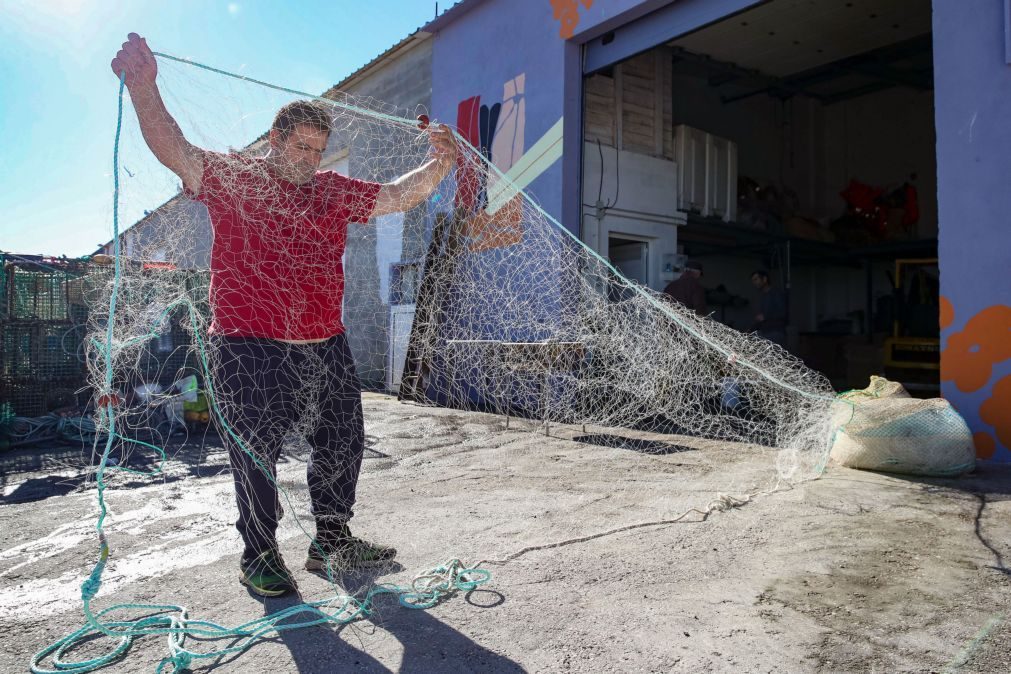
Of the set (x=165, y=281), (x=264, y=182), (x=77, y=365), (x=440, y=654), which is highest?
(x=264, y=182)

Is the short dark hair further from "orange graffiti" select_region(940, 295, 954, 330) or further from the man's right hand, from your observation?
"orange graffiti" select_region(940, 295, 954, 330)

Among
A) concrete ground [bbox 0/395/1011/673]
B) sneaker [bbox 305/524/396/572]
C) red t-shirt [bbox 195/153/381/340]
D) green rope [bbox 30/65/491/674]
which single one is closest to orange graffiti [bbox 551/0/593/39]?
concrete ground [bbox 0/395/1011/673]

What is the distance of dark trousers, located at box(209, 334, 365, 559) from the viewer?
2352mm

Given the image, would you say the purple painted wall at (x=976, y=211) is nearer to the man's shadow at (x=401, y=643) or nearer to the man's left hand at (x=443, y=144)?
the man's left hand at (x=443, y=144)

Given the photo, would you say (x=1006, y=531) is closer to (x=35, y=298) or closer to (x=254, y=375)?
(x=254, y=375)

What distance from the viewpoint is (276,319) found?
2428mm

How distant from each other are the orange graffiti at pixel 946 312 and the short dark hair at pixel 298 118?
182 inches

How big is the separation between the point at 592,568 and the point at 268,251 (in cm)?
176

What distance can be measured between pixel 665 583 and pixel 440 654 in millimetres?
938

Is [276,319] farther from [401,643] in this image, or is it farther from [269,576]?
[401,643]

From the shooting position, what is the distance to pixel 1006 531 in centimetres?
298

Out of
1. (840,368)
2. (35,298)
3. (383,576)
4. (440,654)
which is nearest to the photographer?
(440,654)

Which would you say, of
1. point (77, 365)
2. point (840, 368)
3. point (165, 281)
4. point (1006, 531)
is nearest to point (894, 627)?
point (1006, 531)

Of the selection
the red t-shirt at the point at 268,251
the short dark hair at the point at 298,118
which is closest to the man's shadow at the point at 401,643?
the red t-shirt at the point at 268,251
